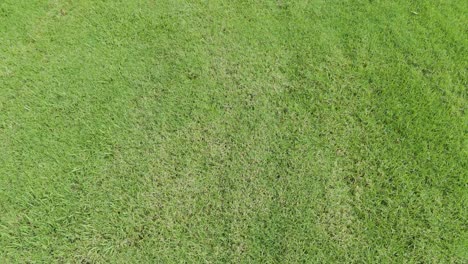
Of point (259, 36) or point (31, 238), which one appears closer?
point (31, 238)

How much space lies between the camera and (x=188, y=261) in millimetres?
2297

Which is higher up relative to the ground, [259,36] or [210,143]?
[259,36]

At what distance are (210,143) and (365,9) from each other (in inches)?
91.5

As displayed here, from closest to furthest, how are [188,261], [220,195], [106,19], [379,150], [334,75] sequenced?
[188,261]
[220,195]
[379,150]
[334,75]
[106,19]

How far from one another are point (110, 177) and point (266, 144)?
138 centimetres

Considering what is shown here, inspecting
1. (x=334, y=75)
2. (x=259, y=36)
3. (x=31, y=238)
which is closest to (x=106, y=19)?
(x=259, y=36)

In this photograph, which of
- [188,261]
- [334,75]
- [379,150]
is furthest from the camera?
[334,75]

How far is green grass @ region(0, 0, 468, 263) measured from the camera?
2.38 m

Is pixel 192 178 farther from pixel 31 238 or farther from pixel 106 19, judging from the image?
pixel 106 19

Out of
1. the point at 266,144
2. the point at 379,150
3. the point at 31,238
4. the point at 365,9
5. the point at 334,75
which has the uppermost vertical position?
the point at 365,9

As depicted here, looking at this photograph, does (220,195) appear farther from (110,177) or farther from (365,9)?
(365,9)

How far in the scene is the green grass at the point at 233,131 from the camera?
2379 millimetres

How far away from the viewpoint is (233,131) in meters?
2.77

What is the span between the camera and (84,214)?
2.42m
